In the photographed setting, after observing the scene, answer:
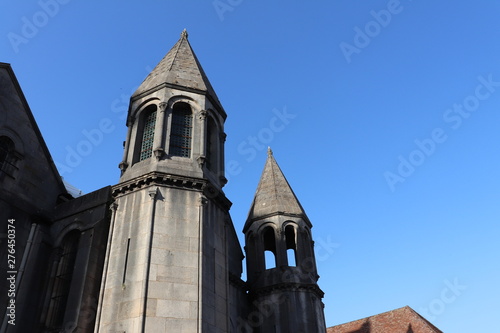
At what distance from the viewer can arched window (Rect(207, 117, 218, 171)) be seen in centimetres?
1699

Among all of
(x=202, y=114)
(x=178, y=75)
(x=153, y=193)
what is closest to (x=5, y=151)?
(x=153, y=193)

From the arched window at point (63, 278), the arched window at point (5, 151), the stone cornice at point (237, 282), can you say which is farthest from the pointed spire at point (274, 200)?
the arched window at point (5, 151)

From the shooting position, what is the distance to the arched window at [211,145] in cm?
1699

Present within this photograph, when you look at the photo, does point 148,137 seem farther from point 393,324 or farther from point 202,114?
point 393,324

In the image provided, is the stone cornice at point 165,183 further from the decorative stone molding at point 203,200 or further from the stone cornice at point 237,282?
the stone cornice at point 237,282

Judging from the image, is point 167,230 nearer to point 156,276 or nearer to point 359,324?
point 156,276

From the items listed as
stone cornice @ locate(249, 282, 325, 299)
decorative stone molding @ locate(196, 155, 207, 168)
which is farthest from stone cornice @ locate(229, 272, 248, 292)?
decorative stone molding @ locate(196, 155, 207, 168)

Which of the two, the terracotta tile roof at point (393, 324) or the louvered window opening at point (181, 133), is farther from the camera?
the terracotta tile roof at point (393, 324)

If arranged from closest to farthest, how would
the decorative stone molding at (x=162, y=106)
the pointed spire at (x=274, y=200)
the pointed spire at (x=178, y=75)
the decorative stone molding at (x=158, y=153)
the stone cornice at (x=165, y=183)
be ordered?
1. the stone cornice at (x=165, y=183)
2. the decorative stone molding at (x=158, y=153)
3. the decorative stone molding at (x=162, y=106)
4. the pointed spire at (x=178, y=75)
5. the pointed spire at (x=274, y=200)

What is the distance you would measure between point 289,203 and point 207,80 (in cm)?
980

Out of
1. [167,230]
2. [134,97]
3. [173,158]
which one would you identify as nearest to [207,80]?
[134,97]

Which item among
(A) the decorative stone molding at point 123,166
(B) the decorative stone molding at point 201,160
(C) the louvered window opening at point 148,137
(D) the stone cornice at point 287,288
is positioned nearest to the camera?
(B) the decorative stone molding at point 201,160

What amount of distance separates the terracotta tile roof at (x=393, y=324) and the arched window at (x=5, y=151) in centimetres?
2918

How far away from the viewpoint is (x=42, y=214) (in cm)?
1659
